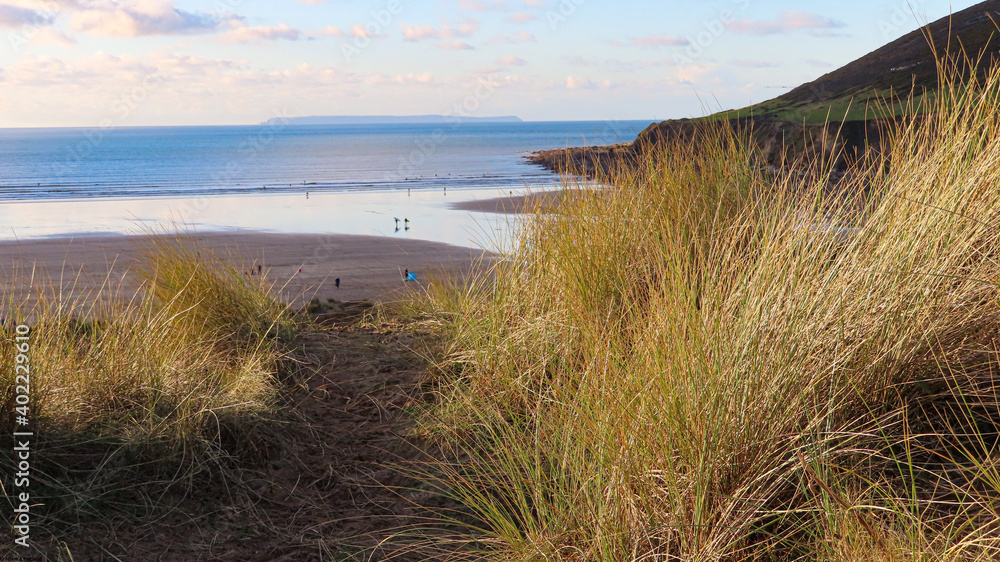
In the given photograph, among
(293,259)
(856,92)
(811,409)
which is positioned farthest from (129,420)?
(856,92)

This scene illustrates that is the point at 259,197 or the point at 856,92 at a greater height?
the point at 856,92

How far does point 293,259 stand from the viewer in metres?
15.3

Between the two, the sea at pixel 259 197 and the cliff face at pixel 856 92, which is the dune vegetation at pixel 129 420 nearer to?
the sea at pixel 259 197

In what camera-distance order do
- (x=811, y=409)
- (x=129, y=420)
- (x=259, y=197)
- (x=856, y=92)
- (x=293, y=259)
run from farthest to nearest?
(x=259, y=197), (x=856, y=92), (x=293, y=259), (x=129, y=420), (x=811, y=409)

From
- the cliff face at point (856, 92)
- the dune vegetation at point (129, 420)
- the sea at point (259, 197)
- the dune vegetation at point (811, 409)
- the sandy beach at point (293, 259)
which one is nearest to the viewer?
the dune vegetation at point (811, 409)

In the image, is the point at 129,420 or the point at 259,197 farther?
the point at 259,197

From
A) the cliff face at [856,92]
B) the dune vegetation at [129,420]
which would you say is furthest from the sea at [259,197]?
the cliff face at [856,92]

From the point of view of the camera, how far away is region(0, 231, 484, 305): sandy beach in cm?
1208

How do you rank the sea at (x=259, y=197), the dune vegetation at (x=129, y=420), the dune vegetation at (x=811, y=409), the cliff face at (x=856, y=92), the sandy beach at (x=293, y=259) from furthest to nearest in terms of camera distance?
1. the cliff face at (x=856, y=92)
2. the sea at (x=259, y=197)
3. the sandy beach at (x=293, y=259)
4. the dune vegetation at (x=129, y=420)
5. the dune vegetation at (x=811, y=409)

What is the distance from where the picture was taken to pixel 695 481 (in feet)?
7.47

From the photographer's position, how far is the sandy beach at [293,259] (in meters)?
12.1

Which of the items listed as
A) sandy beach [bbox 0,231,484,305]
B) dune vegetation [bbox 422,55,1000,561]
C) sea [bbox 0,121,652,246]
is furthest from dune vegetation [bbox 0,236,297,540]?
sandy beach [bbox 0,231,484,305]

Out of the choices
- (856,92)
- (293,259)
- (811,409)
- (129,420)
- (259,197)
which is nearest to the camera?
(811,409)

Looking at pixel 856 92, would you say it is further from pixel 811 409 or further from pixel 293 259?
pixel 811 409
